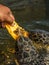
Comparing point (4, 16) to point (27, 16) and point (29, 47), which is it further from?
point (27, 16)

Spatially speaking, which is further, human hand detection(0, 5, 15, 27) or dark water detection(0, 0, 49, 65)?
dark water detection(0, 0, 49, 65)

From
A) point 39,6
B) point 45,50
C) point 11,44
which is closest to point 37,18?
point 39,6

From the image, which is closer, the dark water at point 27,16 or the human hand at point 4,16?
the human hand at point 4,16

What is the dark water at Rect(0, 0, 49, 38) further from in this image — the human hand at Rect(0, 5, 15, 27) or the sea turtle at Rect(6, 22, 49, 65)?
the human hand at Rect(0, 5, 15, 27)

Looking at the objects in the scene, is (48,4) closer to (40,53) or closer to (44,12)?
(44,12)

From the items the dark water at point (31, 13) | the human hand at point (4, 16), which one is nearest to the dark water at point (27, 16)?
the dark water at point (31, 13)

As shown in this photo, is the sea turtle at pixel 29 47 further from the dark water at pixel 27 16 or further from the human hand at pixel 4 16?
the dark water at pixel 27 16

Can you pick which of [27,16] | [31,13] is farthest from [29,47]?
[31,13]

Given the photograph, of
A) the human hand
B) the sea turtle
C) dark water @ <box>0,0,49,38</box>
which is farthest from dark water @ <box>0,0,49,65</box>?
the human hand
